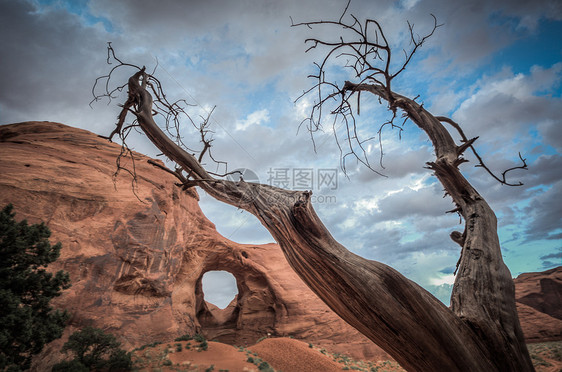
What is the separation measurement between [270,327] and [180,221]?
856 cm

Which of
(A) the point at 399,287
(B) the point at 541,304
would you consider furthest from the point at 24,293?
(B) the point at 541,304

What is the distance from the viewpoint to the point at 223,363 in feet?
27.1

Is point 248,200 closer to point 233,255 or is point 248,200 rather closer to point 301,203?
point 301,203

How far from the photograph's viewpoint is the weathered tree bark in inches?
55.1

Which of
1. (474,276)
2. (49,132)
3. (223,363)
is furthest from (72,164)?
(474,276)

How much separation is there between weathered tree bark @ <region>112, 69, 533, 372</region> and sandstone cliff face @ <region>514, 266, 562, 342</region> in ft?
82.5

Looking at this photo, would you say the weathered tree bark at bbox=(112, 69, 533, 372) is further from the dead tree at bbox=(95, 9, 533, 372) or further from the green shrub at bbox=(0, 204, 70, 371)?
the green shrub at bbox=(0, 204, 70, 371)

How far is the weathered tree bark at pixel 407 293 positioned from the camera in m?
1.40

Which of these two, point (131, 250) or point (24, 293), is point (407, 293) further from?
point (131, 250)

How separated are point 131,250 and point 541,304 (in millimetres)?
33899

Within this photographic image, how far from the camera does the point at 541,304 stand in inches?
912

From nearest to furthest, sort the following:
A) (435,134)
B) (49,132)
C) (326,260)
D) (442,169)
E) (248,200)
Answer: (326,260), (248,200), (442,169), (435,134), (49,132)

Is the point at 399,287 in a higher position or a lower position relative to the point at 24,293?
higher

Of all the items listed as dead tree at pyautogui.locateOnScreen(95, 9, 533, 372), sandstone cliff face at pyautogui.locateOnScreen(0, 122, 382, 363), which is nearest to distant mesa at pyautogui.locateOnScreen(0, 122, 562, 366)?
sandstone cliff face at pyautogui.locateOnScreen(0, 122, 382, 363)
